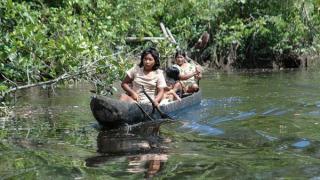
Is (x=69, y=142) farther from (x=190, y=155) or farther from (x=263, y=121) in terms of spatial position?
(x=263, y=121)

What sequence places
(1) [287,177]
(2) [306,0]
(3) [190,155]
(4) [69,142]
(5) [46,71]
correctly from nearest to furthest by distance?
(1) [287,177] < (3) [190,155] < (4) [69,142] < (5) [46,71] < (2) [306,0]

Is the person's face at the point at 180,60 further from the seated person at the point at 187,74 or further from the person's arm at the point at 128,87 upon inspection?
the person's arm at the point at 128,87

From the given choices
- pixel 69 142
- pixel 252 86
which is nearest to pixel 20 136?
pixel 69 142

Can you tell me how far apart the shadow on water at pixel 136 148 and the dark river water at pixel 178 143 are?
0.4 inches

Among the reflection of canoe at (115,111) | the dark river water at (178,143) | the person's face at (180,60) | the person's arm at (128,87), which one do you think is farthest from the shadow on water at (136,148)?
the person's face at (180,60)

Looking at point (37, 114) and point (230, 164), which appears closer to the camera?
point (230, 164)

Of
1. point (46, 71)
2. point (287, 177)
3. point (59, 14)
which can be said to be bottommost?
point (287, 177)

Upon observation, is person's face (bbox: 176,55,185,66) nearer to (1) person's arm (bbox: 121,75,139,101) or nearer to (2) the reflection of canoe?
(1) person's arm (bbox: 121,75,139,101)

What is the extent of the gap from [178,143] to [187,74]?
552cm

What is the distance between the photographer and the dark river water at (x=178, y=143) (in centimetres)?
583

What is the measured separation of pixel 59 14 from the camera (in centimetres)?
1232

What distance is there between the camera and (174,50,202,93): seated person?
13.0 meters

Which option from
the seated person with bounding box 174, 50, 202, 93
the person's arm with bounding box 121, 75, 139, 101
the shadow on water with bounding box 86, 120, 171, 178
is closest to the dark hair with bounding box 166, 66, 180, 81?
the seated person with bounding box 174, 50, 202, 93

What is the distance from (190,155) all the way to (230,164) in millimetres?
698
